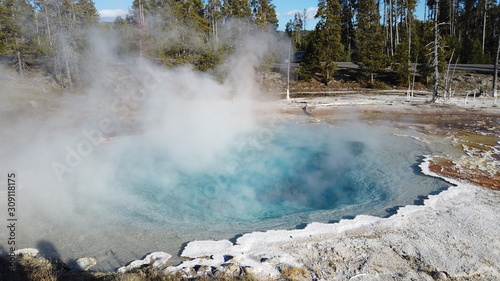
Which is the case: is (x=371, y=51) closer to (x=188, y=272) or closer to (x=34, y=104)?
(x=34, y=104)

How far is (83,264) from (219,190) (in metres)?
2.56

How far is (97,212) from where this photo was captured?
14.7ft

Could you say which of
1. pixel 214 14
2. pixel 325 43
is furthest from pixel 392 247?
pixel 214 14

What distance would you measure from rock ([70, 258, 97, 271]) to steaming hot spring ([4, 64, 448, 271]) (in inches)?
3.9

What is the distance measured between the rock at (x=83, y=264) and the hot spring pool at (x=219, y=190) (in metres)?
0.08

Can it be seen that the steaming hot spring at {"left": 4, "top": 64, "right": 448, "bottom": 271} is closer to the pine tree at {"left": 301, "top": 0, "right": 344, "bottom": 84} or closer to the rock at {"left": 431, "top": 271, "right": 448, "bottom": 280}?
the rock at {"left": 431, "top": 271, "right": 448, "bottom": 280}

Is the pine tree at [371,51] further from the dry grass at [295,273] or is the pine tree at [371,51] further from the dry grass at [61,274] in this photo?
the dry grass at [61,274]

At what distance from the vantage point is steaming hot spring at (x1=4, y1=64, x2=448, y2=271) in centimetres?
396

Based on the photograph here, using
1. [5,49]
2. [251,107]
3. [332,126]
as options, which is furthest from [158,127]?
[5,49]

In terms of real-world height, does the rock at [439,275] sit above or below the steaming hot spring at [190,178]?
below

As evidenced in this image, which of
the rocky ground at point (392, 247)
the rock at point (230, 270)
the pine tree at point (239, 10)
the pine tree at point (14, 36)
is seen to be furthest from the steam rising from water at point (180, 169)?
the pine tree at point (239, 10)

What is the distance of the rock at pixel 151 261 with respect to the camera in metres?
3.15

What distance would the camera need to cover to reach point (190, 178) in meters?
5.95

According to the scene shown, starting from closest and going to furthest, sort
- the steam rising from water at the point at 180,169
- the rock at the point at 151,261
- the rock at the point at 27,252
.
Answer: the rock at the point at 151,261 < the rock at the point at 27,252 < the steam rising from water at the point at 180,169
